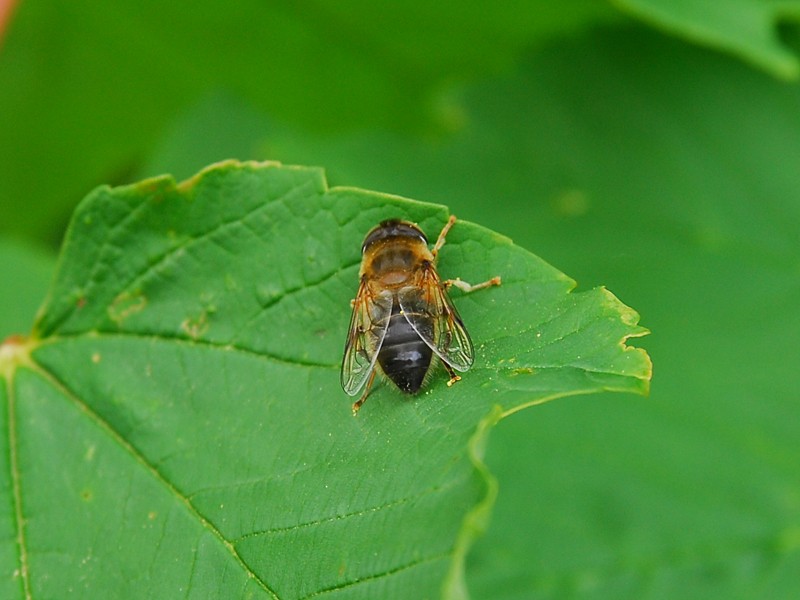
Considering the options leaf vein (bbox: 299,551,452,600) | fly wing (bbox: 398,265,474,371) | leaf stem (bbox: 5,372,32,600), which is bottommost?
leaf vein (bbox: 299,551,452,600)

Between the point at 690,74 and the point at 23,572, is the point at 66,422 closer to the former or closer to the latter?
the point at 23,572

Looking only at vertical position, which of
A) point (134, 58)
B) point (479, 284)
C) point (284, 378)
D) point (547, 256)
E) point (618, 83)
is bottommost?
point (284, 378)

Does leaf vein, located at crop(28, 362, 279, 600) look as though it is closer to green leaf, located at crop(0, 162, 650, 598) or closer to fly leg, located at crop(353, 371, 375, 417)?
green leaf, located at crop(0, 162, 650, 598)

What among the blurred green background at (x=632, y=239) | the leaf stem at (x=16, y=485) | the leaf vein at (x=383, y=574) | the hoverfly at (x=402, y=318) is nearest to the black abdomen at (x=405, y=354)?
the hoverfly at (x=402, y=318)

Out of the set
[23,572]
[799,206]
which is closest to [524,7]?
[799,206]

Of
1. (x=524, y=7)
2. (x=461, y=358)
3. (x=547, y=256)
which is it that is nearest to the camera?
(x=461, y=358)

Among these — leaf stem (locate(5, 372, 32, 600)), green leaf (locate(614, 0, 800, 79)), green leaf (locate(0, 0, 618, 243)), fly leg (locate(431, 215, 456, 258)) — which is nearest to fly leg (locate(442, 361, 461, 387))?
fly leg (locate(431, 215, 456, 258))

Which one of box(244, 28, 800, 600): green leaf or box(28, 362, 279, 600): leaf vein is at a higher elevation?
box(244, 28, 800, 600): green leaf

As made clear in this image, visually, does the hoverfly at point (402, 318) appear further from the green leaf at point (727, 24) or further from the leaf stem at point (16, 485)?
the green leaf at point (727, 24)
